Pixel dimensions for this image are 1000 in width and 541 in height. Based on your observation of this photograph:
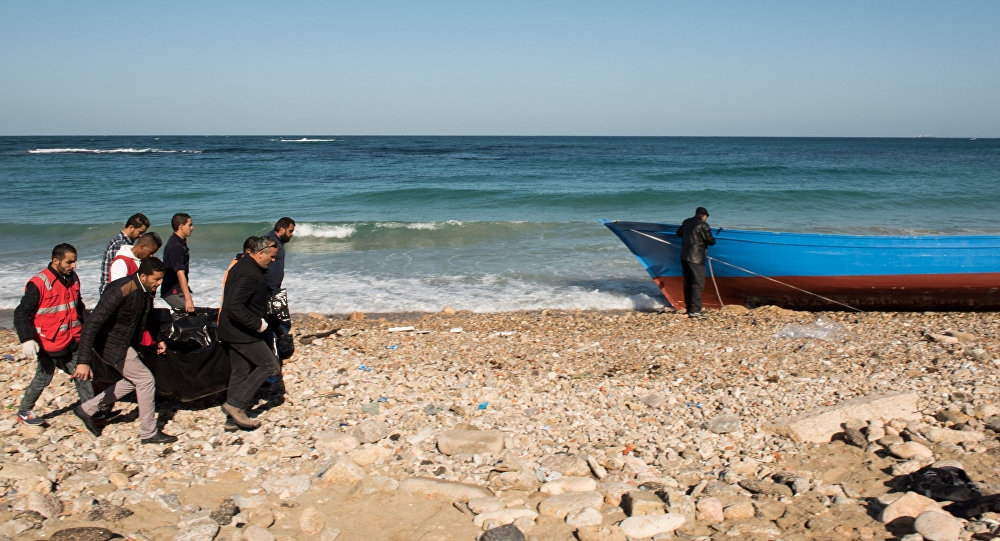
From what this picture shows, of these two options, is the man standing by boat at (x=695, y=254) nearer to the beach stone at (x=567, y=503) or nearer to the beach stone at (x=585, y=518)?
the beach stone at (x=567, y=503)

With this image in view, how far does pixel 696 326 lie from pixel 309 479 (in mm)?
6112

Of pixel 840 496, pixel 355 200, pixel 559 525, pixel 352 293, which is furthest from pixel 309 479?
pixel 355 200

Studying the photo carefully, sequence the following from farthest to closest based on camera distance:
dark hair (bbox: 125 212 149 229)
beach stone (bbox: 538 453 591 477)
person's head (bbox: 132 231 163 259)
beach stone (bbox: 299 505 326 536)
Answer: dark hair (bbox: 125 212 149 229), person's head (bbox: 132 231 163 259), beach stone (bbox: 538 453 591 477), beach stone (bbox: 299 505 326 536)

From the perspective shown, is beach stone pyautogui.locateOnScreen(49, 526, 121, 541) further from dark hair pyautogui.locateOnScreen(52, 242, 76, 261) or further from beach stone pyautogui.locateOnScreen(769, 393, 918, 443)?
beach stone pyautogui.locateOnScreen(769, 393, 918, 443)

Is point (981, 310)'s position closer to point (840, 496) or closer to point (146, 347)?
point (840, 496)

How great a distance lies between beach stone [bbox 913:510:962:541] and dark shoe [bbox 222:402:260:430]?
4690 mm

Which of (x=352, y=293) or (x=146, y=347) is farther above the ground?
(x=146, y=347)

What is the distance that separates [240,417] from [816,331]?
6722 mm

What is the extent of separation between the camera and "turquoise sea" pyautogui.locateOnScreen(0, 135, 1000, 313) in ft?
42.6

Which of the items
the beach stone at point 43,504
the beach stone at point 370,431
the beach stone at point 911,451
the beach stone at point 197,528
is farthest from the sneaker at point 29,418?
the beach stone at point 911,451

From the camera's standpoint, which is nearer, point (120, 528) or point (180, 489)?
point (120, 528)

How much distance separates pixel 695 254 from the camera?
10203 millimetres

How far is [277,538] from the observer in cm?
420

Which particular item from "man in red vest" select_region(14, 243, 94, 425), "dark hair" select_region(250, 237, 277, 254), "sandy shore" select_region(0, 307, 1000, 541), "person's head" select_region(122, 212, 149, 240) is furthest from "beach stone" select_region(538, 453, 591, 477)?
"person's head" select_region(122, 212, 149, 240)
